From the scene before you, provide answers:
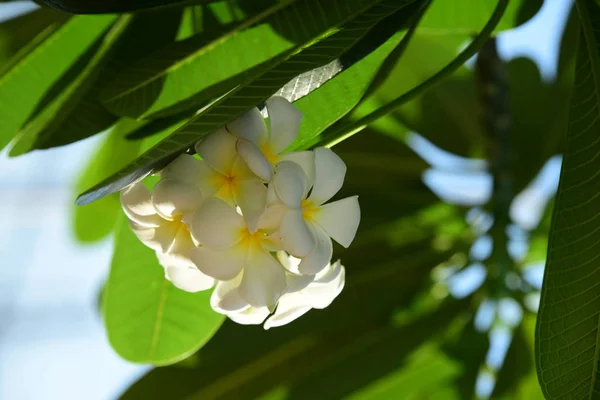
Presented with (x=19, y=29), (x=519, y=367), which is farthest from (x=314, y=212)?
(x=519, y=367)

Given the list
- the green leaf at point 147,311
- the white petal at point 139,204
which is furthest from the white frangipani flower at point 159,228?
the green leaf at point 147,311

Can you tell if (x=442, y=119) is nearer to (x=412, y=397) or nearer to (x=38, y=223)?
(x=412, y=397)

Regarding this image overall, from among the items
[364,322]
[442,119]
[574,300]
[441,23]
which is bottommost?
[364,322]

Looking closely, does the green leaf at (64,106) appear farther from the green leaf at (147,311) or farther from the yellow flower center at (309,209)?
the yellow flower center at (309,209)

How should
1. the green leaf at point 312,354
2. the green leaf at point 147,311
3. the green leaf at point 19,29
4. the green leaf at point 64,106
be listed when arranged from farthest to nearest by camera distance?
the green leaf at point 312,354 < the green leaf at point 19,29 < the green leaf at point 147,311 < the green leaf at point 64,106

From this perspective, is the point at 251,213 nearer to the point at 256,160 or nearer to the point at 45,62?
the point at 256,160

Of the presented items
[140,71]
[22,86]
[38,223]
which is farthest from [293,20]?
[38,223]

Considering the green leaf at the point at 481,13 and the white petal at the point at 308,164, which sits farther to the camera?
the green leaf at the point at 481,13
